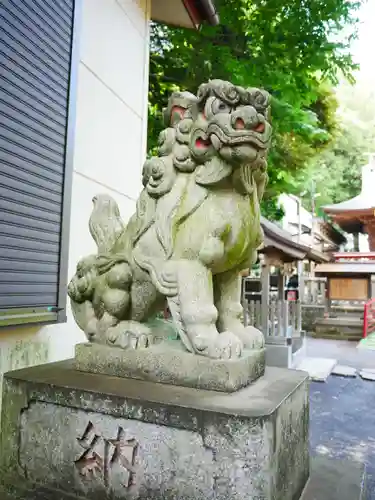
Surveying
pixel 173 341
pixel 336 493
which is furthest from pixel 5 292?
pixel 336 493

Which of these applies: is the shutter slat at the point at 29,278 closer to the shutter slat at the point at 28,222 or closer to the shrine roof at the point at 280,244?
the shutter slat at the point at 28,222

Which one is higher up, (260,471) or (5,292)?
(5,292)

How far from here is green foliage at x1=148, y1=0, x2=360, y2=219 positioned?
5.46 m

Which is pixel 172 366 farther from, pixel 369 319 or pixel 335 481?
pixel 369 319

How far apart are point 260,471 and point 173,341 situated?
69 cm

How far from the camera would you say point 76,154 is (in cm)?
323

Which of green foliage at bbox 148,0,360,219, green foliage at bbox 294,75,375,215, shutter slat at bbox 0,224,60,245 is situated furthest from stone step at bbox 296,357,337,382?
green foliage at bbox 294,75,375,215

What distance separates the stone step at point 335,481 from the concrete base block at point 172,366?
0.49 meters

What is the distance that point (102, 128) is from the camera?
3.63 metres

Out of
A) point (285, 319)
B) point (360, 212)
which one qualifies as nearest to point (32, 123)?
point (285, 319)

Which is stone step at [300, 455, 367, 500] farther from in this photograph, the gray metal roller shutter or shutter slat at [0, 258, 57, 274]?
shutter slat at [0, 258, 57, 274]

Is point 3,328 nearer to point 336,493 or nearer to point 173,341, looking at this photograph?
point 173,341

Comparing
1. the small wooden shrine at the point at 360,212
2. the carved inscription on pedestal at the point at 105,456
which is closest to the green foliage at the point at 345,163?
the small wooden shrine at the point at 360,212

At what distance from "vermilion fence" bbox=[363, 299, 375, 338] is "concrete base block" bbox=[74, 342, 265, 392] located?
1003cm
